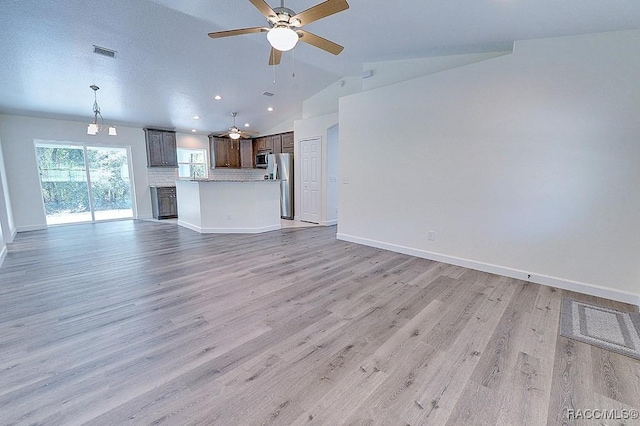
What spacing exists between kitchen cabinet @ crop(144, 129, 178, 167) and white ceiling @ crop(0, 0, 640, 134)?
146 cm

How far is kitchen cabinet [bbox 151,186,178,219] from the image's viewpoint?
7.26 metres

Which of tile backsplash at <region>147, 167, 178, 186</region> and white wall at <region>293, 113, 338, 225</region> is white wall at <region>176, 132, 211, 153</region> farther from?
white wall at <region>293, 113, 338, 225</region>

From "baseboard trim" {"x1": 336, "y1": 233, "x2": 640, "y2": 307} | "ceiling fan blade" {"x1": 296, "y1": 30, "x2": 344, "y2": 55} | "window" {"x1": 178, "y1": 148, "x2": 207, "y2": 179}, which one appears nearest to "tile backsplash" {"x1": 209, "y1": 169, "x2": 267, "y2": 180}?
"window" {"x1": 178, "y1": 148, "x2": 207, "y2": 179}

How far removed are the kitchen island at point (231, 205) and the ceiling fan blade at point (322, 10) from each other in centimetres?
373

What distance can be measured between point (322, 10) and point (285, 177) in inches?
212

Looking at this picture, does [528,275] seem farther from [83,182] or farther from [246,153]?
[83,182]

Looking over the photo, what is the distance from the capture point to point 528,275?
3.05 meters

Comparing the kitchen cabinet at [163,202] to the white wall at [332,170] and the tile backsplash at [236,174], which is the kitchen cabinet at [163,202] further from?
the white wall at [332,170]

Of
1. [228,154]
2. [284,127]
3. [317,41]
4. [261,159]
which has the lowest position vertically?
[261,159]

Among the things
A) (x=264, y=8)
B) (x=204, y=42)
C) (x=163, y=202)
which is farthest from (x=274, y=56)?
(x=163, y=202)

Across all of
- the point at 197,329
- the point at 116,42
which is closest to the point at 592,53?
the point at 197,329

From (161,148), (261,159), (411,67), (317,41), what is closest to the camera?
(317,41)

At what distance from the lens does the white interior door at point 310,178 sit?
248 inches

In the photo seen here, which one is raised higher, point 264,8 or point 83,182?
point 264,8
